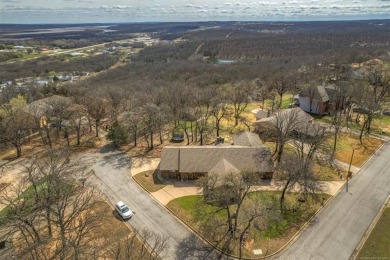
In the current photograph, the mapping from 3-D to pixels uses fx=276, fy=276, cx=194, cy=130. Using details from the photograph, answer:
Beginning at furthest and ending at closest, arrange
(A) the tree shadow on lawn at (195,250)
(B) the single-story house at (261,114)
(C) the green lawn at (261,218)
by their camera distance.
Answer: (B) the single-story house at (261,114), (C) the green lawn at (261,218), (A) the tree shadow on lawn at (195,250)

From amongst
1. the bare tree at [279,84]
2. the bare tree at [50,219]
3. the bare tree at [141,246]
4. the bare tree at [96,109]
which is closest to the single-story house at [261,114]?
the bare tree at [279,84]

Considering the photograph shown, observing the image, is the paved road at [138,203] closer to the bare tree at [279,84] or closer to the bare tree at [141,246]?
the bare tree at [141,246]

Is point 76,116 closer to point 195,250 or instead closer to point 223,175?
point 223,175

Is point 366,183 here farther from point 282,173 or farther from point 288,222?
point 288,222

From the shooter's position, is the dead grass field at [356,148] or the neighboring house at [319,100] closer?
the dead grass field at [356,148]

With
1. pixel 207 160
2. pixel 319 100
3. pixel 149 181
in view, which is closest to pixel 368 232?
pixel 207 160

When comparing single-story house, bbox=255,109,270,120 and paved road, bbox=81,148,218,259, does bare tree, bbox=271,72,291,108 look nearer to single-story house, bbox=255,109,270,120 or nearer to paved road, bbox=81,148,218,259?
single-story house, bbox=255,109,270,120
